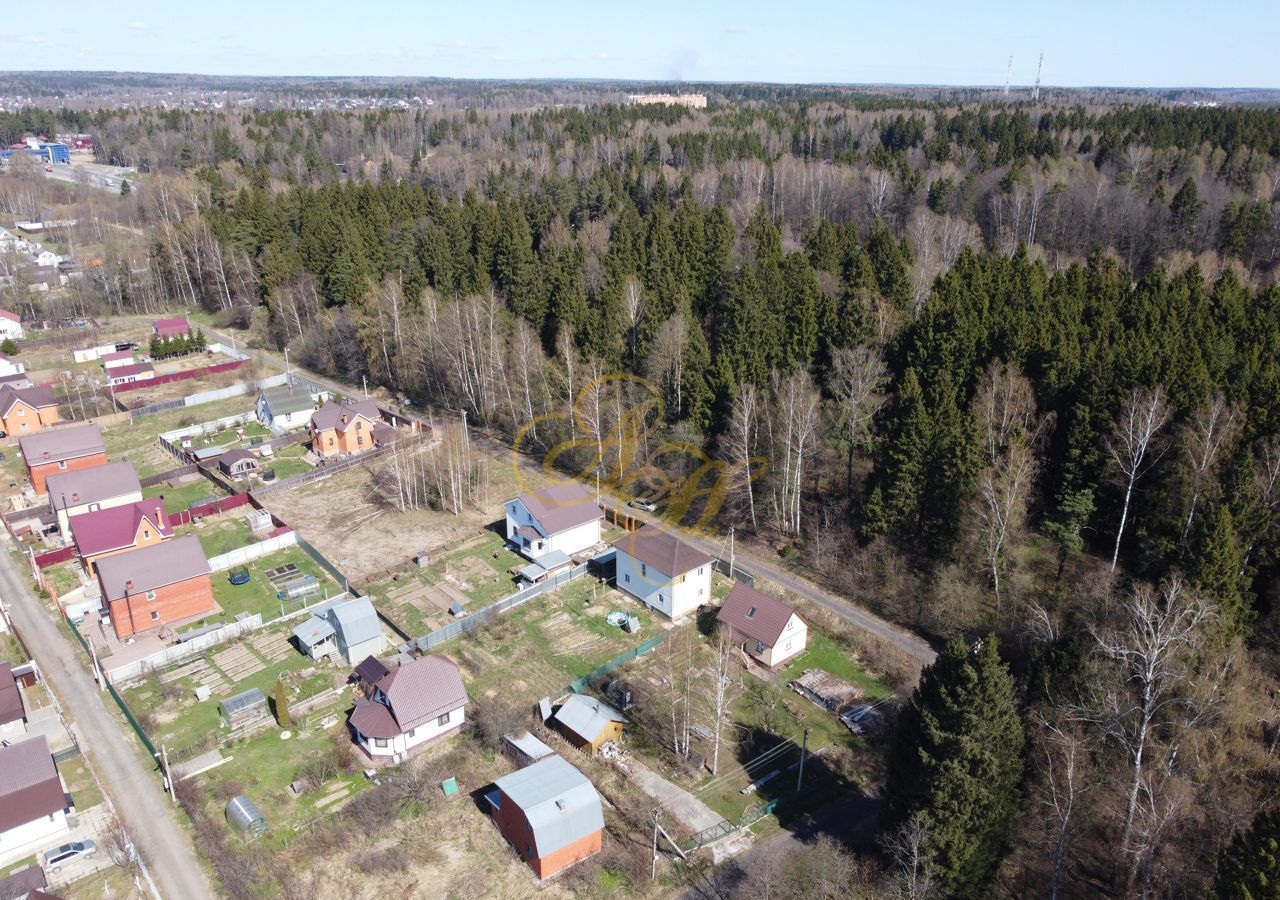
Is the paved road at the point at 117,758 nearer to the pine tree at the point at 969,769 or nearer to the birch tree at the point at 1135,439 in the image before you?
the pine tree at the point at 969,769

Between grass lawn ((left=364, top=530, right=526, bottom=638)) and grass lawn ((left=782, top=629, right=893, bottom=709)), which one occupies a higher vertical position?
grass lawn ((left=364, top=530, right=526, bottom=638))

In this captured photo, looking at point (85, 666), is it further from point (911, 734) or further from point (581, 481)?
point (911, 734)

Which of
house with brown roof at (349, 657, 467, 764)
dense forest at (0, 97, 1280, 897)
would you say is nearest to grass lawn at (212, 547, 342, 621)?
house with brown roof at (349, 657, 467, 764)

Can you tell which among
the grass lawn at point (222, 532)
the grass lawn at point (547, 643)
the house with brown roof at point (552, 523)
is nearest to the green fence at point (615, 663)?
the grass lawn at point (547, 643)

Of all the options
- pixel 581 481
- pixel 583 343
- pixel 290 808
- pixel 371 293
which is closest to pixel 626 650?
pixel 290 808

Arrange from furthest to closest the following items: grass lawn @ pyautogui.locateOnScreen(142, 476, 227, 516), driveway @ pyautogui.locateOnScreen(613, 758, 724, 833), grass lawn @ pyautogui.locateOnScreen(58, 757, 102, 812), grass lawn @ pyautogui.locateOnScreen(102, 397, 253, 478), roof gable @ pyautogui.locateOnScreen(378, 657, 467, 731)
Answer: grass lawn @ pyautogui.locateOnScreen(102, 397, 253, 478)
grass lawn @ pyautogui.locateOnScreen(142, 476, 227, 516)
roof gable @ pyautogui.locateOnScreen(378, 657, 467, 731)
grass lawn @ pyautogui.locateOnScreen(58, 757, 102, 812)
driveway @ pyautogui.locateOnScreen(613, 758, 724, 833)

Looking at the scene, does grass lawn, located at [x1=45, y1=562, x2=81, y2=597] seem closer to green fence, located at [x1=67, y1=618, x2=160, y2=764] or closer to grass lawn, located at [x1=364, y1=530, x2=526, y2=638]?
green fence, located at [x1=67, y1=618, x2=160, y2=764]

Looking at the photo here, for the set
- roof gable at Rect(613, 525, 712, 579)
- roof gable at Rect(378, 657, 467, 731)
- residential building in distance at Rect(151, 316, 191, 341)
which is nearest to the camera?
roof gable at Rect(378, 657, 467, 731)
